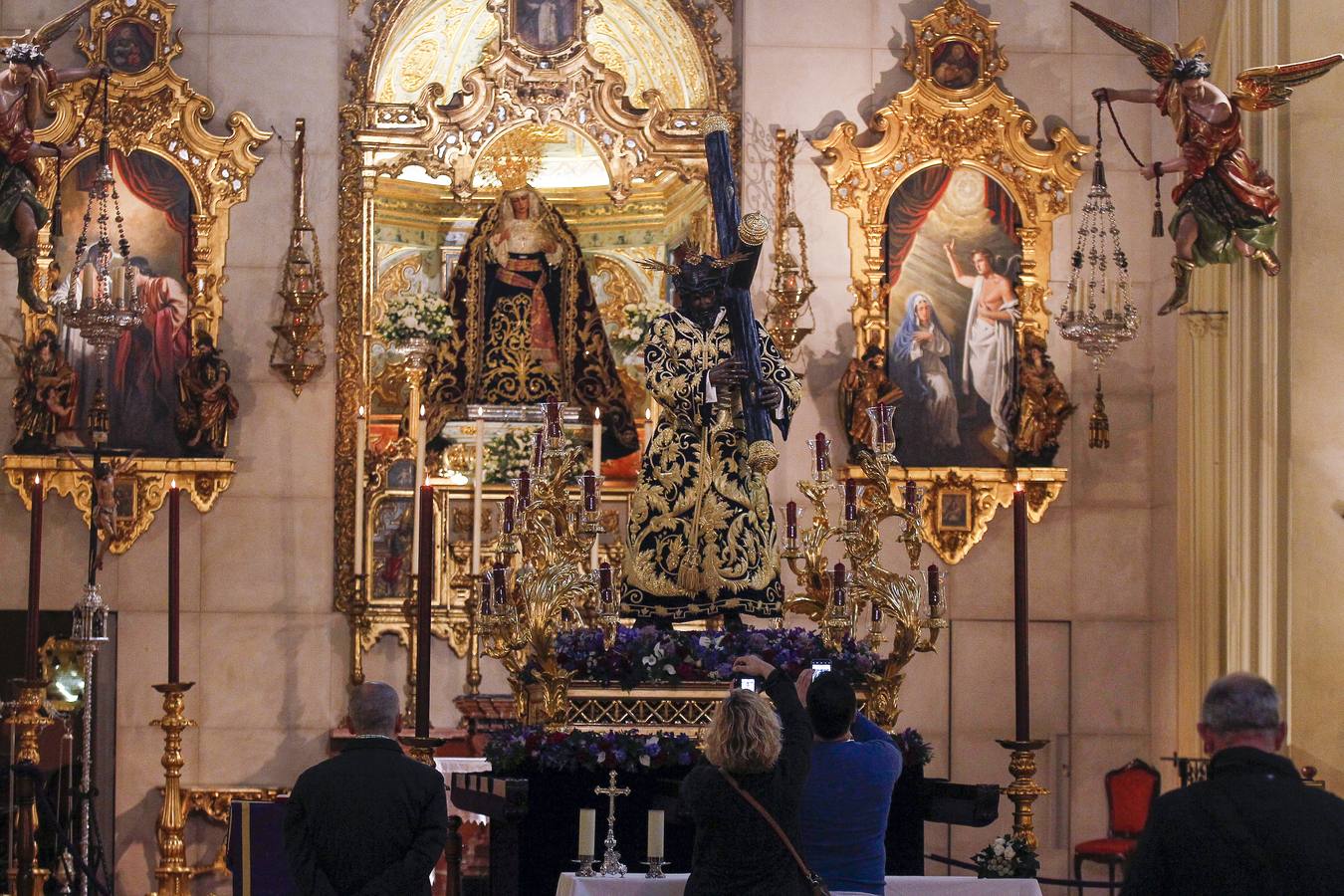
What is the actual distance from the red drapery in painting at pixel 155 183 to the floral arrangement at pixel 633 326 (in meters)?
3.23

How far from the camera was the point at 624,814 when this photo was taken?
8.88m

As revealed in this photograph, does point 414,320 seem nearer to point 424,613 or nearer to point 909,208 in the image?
point 909,208

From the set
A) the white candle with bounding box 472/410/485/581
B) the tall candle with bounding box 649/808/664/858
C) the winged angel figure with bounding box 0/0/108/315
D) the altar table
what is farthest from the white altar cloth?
the winged angel figure with bounding box 0/0/108/315

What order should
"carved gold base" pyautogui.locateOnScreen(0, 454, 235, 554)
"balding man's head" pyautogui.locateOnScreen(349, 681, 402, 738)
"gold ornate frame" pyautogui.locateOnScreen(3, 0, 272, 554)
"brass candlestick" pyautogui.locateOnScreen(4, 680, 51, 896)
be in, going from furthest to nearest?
1. "gold ornate frame" pyautogui.locateOnScreen(3, 0, 272, 554)
2. "carved gold base" pyautogui.locateOnScreen(0, 454, 235, 554)
3. "brass candlestick" pyautogui.locateOnScreen(4, 680, 51, 896)
4. "balding man's head" pyautogui.locateOnScreen(349, 681, 402, 738)

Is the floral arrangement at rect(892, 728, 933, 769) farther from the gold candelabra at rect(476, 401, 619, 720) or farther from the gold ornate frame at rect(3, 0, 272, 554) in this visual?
the gold ornate frame at rect(3, 0, 272, 554)

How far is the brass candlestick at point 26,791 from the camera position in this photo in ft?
31.4

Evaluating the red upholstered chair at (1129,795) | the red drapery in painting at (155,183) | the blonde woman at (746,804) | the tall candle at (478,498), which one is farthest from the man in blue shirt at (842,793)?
the red drapery in painting at (155,183)

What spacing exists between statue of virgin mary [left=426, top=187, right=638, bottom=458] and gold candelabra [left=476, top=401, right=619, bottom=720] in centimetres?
483

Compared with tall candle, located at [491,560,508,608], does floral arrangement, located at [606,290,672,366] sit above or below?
above

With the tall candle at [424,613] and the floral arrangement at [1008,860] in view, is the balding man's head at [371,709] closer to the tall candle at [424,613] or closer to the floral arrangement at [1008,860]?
the tall candle at [424,613]

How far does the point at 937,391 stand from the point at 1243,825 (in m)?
9.15

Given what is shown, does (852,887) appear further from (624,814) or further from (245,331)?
(245,331)

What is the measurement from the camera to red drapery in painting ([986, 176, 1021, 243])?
45.3 ft

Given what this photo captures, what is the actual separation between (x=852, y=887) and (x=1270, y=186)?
22.1 ft
